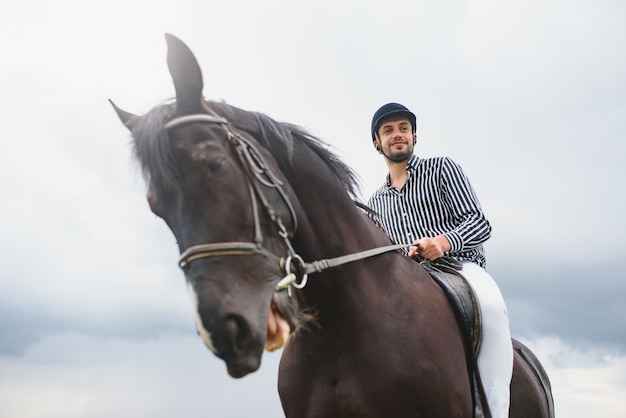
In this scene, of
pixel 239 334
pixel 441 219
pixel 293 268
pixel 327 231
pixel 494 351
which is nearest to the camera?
pixel 239 334

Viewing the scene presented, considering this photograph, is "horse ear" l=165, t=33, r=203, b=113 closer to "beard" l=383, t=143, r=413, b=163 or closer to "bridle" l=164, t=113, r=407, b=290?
"bridle" l=164, t=113, r=407, b=290

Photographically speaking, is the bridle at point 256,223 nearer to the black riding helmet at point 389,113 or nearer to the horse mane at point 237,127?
the horse mane at point 237,127

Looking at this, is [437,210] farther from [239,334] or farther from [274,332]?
[239,334]

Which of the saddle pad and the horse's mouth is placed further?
the saddle pad

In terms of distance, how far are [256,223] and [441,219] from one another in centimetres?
295

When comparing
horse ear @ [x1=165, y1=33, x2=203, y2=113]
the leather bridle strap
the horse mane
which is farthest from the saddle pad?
horse ear @ [x1=165, y1=33, x2=203, y2=113]

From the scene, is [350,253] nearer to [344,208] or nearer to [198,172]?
[344,208]

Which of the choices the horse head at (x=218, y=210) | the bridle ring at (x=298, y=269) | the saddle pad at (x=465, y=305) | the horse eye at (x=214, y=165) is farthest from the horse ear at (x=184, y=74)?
the saddle pad at (x=465, y=305)

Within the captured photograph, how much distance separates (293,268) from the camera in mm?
4414

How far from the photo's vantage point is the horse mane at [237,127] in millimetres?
4148

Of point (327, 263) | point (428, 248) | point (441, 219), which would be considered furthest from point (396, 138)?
point (327, 263)

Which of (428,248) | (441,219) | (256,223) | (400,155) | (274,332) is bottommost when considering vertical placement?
(274,332)

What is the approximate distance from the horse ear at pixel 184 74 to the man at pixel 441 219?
2555 mm

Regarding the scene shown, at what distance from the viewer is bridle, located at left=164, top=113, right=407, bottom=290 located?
13.2 feet
